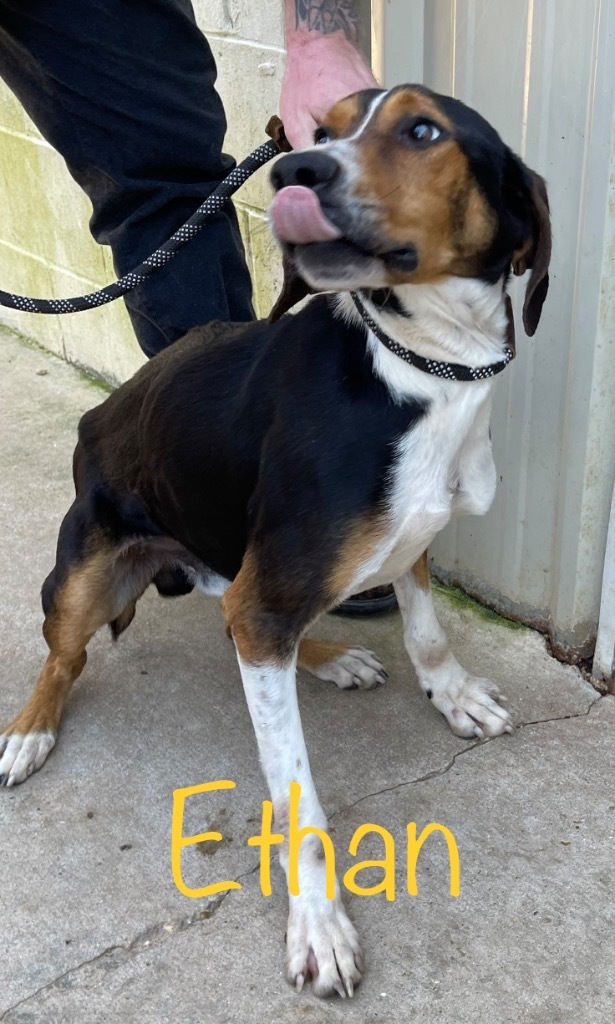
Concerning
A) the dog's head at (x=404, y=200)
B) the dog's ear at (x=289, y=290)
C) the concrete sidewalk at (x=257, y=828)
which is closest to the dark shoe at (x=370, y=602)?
the concrete sidewalk at (x=257, y=828)

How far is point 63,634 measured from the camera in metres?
2.85

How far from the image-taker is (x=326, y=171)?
1.80 m

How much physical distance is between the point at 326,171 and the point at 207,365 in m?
0.85

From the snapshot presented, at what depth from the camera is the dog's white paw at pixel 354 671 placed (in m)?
3.03

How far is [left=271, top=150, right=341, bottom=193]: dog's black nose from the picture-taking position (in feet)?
5.87

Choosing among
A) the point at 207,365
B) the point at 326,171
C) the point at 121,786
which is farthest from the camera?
the point at 121,786

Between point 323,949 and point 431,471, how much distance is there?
100 cm

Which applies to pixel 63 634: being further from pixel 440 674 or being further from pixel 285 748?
pixel 440 674

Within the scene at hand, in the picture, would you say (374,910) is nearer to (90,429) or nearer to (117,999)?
(117,999)

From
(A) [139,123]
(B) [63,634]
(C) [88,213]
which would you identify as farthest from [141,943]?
(C) [88,213]

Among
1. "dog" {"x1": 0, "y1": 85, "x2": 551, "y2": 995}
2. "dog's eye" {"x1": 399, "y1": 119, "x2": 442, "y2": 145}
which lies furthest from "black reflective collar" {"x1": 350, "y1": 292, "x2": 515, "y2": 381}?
"dog's eye" {"x1": 399, "y1": 119, "x2": 442, "y2": 145}

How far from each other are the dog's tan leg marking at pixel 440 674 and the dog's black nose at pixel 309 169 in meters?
1.24

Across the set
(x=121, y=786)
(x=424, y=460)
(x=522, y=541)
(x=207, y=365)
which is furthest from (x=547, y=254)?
(x=121, y=786)

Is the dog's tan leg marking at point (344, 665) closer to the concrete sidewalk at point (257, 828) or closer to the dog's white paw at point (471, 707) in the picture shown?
the concrete sidewalk at point (257, 828)
